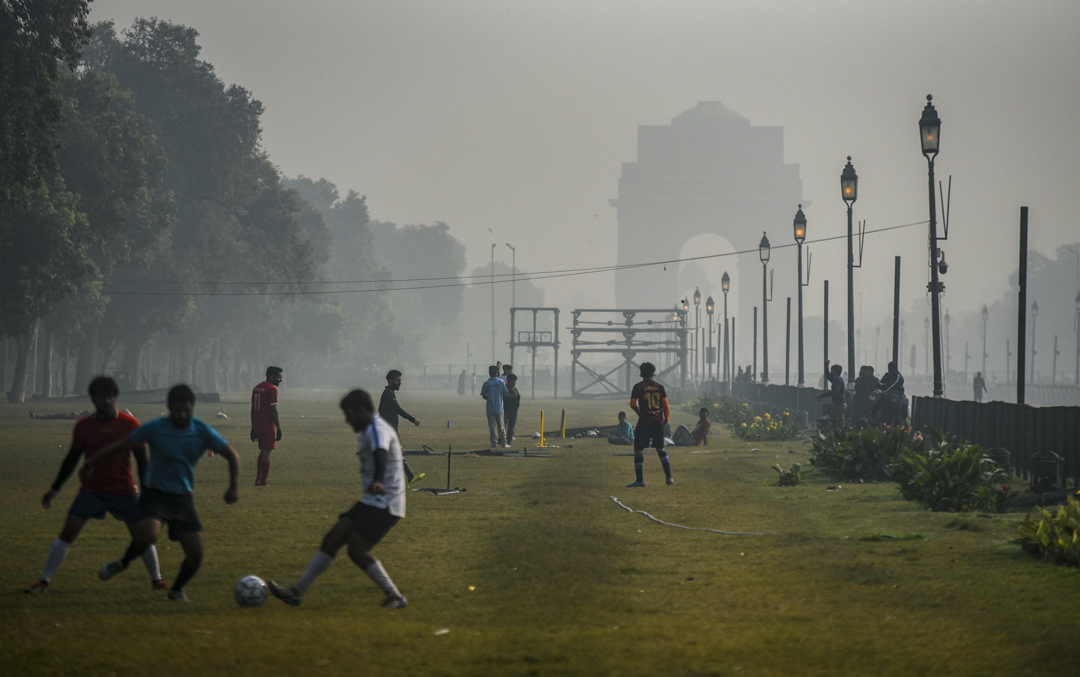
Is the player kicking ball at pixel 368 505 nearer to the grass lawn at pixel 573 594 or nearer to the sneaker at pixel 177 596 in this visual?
Result: the grass lawn at pixel 573 594

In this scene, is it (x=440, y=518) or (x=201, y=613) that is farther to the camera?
(x=440, y=518)

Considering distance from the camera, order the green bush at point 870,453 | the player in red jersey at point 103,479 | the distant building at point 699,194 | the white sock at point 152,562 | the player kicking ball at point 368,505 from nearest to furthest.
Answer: the player kicking ball at point 368,505 → the player in red jersey at point 103,479 → the white sock at point 152,562 → the green bush at point 870,453 → the distant building at point 699,194

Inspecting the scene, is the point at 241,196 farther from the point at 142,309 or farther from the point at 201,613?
the point at 201,613

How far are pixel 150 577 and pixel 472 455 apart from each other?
1449 cm

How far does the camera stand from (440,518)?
1396 centimetres

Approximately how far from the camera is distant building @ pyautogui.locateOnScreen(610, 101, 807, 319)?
5192 inches

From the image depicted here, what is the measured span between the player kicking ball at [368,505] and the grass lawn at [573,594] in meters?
0.27

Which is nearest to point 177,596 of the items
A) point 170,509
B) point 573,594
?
point 170,509

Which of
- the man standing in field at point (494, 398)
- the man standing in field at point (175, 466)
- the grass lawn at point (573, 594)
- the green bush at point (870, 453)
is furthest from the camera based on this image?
the man standing in field at point (494, 398)

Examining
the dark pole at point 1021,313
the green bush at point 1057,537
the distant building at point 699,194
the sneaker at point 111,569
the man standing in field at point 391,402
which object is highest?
the distant building at point 699,194

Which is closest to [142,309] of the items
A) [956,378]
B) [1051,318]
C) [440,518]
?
[440,518]

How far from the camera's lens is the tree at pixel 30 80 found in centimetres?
3078

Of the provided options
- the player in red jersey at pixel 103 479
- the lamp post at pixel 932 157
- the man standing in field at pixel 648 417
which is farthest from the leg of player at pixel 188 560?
the lamp post at pixel 932 157

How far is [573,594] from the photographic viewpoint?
917 cm
